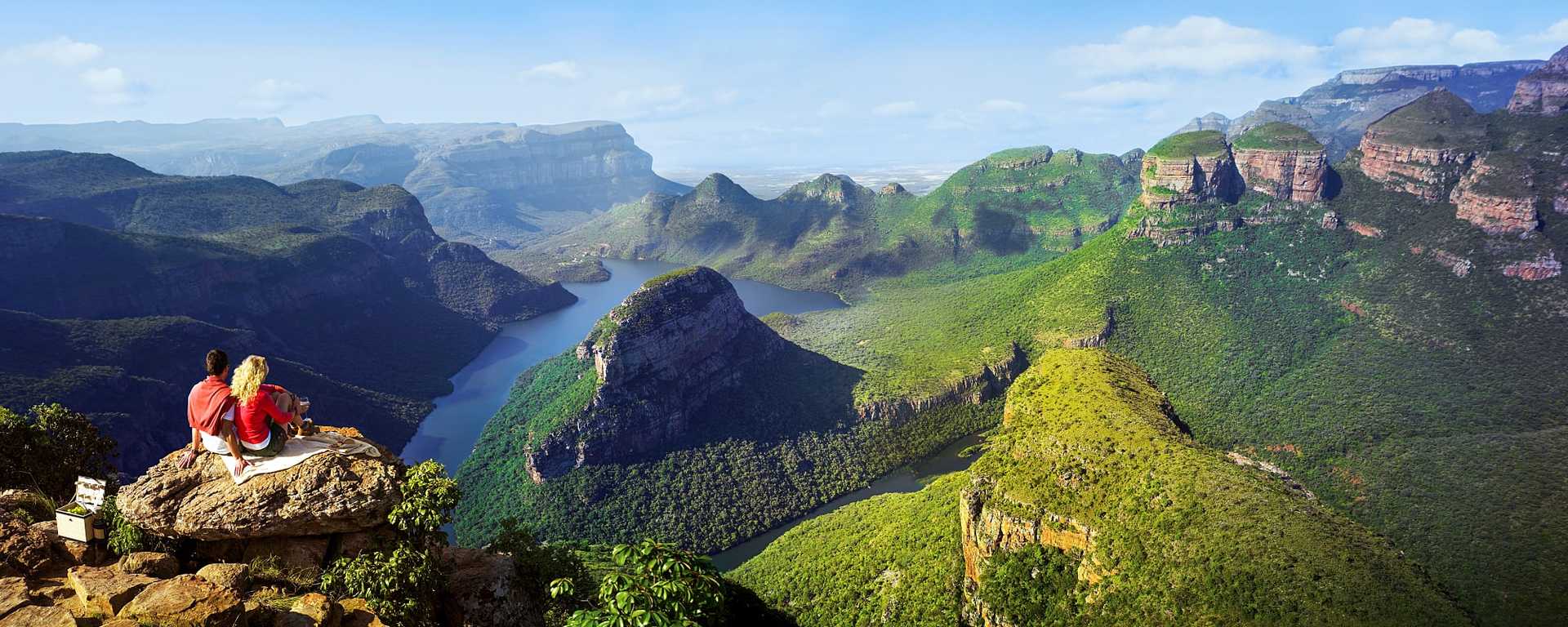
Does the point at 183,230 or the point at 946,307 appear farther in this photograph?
the point at 183,230

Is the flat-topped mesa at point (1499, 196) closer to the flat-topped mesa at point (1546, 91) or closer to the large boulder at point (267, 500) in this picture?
the flat-topped mesa at point (1546, 91)

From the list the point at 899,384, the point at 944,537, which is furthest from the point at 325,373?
the point at 944,537

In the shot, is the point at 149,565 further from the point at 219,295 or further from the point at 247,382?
the point at 219,295

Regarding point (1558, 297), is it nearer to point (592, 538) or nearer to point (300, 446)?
point (592, 538)

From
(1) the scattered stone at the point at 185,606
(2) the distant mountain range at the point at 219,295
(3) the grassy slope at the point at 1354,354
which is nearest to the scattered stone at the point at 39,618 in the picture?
(1) the scattered stone at the point at 185,606

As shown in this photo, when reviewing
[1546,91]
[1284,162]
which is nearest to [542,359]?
[1284,162]

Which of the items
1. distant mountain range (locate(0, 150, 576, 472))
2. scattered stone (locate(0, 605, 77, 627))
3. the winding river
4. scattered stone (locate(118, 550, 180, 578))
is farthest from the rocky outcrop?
distant mountain range (locate(0, 150, 576, 472))

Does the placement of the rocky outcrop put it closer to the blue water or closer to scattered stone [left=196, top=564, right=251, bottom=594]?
the blue water
